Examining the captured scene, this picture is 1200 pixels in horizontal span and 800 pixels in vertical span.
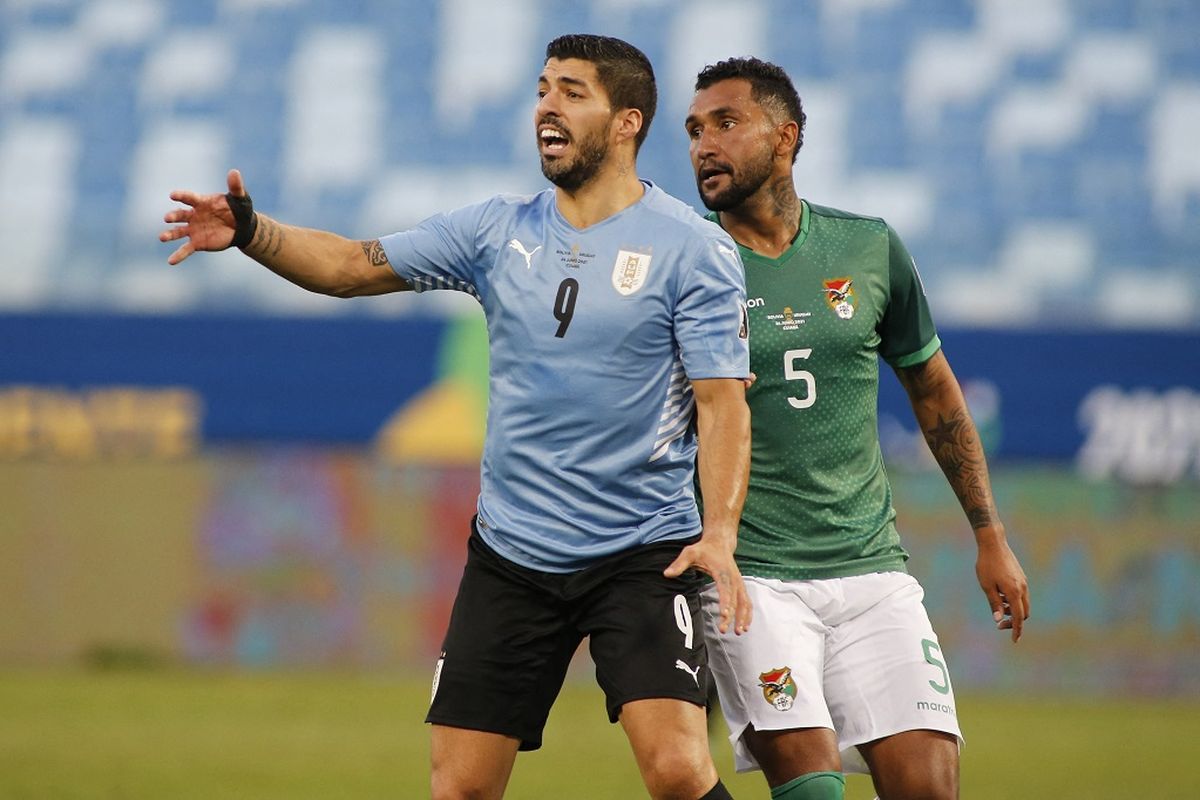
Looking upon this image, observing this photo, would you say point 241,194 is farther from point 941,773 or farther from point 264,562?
point 264,562

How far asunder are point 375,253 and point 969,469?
1.93 metres

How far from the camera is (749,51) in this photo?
53.1 feet

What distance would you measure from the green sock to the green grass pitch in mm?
3868

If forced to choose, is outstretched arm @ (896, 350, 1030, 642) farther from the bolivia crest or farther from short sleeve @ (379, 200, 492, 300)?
short sleeve @ (379, 200, 492, 300)

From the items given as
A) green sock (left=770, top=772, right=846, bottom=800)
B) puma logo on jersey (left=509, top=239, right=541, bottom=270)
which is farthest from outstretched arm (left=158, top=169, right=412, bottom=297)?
green sock (left=770, top=772, right=846, bottom=800)

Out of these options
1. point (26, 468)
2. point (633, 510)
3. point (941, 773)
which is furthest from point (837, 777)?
point (26, 468)

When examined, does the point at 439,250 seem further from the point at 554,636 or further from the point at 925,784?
the point at 925,784

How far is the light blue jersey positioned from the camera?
4.64m

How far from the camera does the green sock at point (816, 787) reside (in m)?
4.83

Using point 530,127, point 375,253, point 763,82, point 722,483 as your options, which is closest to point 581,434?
point 722,483

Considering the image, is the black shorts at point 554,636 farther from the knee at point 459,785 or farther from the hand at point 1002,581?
the hand at point 1002,581

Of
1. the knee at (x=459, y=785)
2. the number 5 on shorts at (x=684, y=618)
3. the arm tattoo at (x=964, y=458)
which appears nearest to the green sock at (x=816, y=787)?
the number 5 on shorts at (x=684, y=618)

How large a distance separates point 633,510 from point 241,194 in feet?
4.25

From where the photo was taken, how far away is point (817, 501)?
512 centimetres
